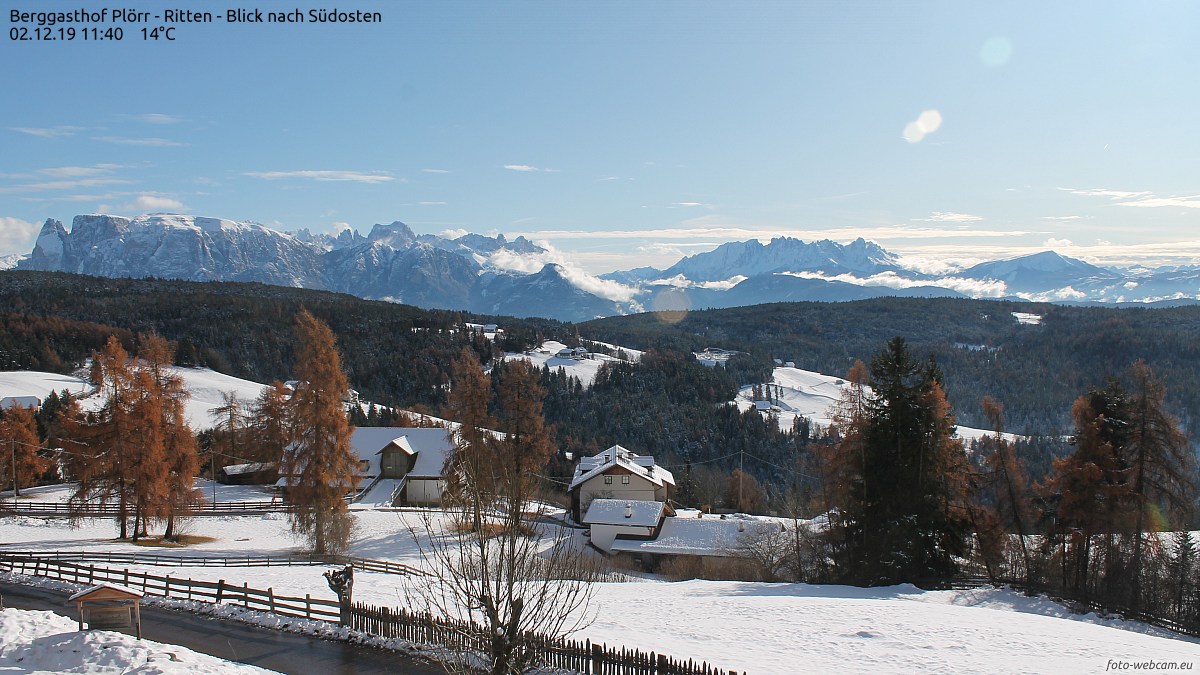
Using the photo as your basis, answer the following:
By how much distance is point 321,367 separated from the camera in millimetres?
33250

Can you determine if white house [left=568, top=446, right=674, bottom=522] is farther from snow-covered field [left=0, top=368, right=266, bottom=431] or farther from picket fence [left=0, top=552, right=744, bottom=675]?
snow-covered field [left=0, top=368, right=266, bottom=431]

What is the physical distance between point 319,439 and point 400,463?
96.9 feet

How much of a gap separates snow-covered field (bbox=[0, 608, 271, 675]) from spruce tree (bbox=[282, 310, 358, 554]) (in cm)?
1647

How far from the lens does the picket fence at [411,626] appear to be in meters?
14.6

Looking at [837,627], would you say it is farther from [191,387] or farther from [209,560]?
[191,387]

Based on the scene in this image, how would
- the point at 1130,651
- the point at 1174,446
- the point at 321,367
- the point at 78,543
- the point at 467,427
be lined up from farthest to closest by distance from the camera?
the point at 467,427, the point at 78,543, the point at 321,367, the point at 1174,446, the point at 1130,651

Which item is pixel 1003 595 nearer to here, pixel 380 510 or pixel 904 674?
pixel 904 674

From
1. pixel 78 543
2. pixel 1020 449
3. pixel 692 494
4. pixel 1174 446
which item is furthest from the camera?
pixel 1020 449

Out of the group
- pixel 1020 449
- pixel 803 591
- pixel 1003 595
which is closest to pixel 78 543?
pixel 803 591

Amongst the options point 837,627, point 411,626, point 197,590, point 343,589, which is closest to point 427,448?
point 197,590

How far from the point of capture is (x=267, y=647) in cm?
1806

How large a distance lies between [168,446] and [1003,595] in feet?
132

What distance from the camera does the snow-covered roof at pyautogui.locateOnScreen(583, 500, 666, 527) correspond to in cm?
4697

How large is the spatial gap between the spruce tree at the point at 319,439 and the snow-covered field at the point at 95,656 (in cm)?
1647
